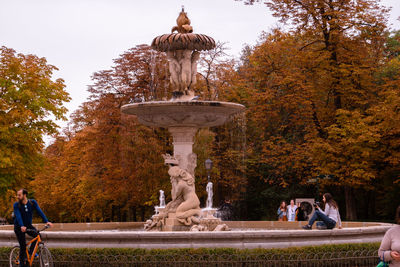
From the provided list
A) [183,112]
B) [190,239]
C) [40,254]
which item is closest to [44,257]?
[40,254]

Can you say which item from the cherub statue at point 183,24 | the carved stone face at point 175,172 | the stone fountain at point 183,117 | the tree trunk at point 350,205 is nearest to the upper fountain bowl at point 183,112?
the stone fountain at point 183,117

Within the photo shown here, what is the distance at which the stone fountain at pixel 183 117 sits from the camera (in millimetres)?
14555

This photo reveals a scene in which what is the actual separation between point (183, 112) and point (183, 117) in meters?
0.22

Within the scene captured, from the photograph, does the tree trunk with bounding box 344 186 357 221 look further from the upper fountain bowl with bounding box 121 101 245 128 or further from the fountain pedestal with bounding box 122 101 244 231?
the upper fountain bowl with bounding box 121 101 245 128

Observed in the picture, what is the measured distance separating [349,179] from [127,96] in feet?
43.8

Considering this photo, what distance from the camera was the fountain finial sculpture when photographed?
15.4 m

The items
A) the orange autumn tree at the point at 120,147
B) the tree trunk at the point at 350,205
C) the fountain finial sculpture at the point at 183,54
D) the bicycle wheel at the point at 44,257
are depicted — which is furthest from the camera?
the orange autumn tree at the point at 120,147

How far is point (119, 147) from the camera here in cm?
3059

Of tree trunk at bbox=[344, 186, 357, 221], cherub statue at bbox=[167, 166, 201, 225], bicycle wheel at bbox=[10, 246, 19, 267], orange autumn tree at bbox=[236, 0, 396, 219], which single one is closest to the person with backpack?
cherub statue at bbox=[167, 166, 201, 225]

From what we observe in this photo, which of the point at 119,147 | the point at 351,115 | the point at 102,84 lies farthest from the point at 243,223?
the point at 102,84

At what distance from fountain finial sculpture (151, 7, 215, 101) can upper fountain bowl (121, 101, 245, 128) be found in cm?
90

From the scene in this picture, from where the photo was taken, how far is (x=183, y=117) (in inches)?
590

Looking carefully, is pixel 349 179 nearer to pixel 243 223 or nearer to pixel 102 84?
pixel 243 223

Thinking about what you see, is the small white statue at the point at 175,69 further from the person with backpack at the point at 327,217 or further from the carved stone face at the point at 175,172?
the person with backpack at the point at 327,217
